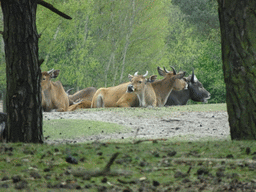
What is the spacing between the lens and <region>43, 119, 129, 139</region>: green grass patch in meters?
9.87

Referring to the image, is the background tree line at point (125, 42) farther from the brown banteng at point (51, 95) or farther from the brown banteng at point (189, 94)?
the brown banteng at point (51, 95)

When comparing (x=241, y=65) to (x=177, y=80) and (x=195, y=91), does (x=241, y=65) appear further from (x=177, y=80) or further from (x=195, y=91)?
(x=195, y=91)

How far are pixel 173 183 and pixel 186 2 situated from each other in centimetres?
3263

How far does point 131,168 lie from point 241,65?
2802mm


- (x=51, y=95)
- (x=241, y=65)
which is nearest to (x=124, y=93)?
(x=51, y=95)

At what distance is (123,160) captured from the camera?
378cm

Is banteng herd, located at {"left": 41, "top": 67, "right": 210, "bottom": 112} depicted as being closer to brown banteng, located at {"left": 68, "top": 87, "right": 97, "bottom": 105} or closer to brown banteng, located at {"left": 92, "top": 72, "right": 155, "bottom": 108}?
brown banteng, located at {"left": 92, "top": 72, "right": 155, "bottom": 108}

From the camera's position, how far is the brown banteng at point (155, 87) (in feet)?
54.6

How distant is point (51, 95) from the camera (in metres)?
15.9

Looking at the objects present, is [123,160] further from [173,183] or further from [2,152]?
[2,152]

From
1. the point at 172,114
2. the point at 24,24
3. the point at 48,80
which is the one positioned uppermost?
the point at 24,24

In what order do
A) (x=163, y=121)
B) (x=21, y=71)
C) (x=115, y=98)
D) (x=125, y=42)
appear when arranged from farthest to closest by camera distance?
1. (x=125, y=42)
2. (x=115, y=98)
3. (x=163, y=121)
4. (x=21, y=71)

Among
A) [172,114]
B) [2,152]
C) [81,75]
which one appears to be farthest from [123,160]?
[81,75]

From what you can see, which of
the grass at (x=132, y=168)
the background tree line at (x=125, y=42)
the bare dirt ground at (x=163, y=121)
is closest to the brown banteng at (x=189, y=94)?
the background tree line at (x=125, y=42)
